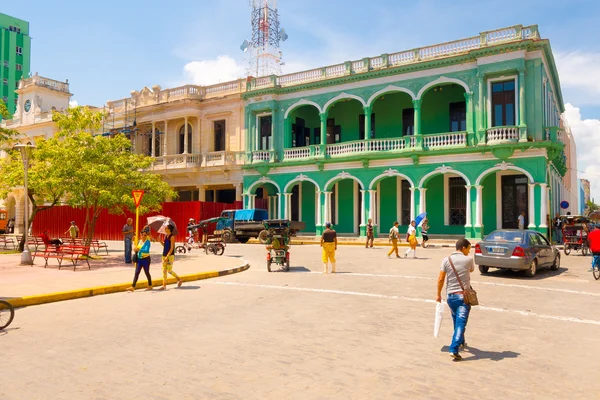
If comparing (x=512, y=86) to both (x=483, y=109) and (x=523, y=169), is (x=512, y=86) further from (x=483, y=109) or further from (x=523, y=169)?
(x=523, y=169)

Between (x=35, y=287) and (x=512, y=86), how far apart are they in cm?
2396

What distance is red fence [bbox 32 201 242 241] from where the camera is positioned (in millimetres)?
31078

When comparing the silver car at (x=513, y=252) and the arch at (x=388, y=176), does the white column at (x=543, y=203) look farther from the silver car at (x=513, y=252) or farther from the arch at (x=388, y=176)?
the silver car at (x=513, y=252)

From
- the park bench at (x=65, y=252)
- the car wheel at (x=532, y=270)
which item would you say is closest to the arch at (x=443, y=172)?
the car wheel at (x=532, y=270)

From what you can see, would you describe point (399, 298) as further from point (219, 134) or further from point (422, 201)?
point (219, 134)

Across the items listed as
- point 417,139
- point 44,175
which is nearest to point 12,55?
point 44,175

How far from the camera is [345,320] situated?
816cm

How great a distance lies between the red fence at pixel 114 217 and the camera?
3108cm

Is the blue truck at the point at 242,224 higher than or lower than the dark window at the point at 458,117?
lower

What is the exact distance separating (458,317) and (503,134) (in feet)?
69.6

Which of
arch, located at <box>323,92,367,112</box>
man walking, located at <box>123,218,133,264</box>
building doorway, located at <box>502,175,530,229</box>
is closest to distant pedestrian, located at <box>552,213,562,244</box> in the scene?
building doorway, located at <box>502,175,530,229</box>

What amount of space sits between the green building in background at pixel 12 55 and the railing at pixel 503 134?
6334cm

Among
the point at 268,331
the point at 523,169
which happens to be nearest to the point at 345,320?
the point at 268,331

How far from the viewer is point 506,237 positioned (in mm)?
14320
